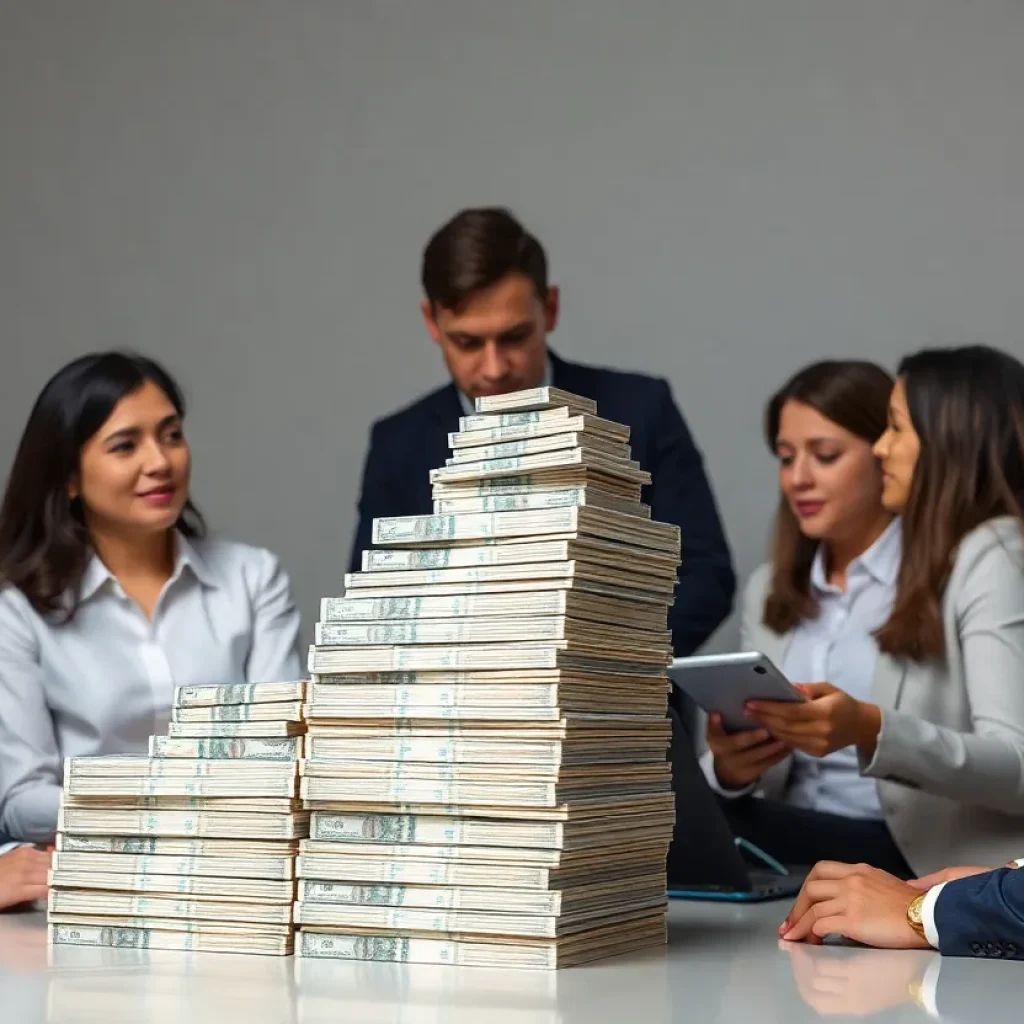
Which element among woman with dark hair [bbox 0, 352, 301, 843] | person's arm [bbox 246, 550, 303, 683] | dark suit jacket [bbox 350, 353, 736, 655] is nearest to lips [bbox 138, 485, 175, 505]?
woman with dark hair [bbox 0, 352, 301, 843]

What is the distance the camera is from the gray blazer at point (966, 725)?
2971mm

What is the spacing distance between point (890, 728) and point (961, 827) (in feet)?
1.64

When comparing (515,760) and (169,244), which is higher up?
(169,244)

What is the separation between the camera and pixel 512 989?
195 centimetres

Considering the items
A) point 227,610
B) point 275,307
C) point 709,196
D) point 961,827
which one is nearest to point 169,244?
point 275,307

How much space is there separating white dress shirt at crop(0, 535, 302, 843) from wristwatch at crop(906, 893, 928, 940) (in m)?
1.51

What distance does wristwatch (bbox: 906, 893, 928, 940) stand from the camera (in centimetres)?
225

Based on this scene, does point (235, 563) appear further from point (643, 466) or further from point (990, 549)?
point (990, 549)

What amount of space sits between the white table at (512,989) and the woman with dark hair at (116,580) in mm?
983

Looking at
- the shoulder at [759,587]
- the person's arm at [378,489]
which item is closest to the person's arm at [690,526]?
the shoulder at [759,587]

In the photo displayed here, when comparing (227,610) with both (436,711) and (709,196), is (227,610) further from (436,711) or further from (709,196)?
(709,196)

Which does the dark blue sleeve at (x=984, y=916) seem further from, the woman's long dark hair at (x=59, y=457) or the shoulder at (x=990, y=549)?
the woman's long dark hair at (x=59, y=457)

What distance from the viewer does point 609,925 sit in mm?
2211

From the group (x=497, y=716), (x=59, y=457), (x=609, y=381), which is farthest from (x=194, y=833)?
(x=609, y=381)
